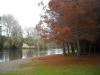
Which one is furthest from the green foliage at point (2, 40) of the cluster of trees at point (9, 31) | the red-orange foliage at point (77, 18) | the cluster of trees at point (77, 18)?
the red-orange foliage at point (77, 18)

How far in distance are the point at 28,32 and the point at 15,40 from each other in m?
20.4

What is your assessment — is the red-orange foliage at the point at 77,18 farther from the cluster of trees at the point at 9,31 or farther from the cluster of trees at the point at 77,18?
the cluster of trees at the point at 9,31

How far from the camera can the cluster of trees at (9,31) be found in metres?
89.4

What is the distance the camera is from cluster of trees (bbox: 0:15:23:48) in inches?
3519

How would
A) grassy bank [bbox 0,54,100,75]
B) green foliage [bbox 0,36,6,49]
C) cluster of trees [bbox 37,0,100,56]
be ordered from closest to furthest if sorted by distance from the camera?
grassy bank [bbox 0,54,100,75], cluster of trees [bbox 37,0,100,56], green foliage [bbox 0,36,6,49]

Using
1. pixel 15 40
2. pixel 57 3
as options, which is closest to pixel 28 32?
pixel 15 40

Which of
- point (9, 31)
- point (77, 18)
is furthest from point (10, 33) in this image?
point (77, 18)

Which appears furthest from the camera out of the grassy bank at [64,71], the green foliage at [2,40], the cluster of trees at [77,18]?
the green foliage at [2,40]

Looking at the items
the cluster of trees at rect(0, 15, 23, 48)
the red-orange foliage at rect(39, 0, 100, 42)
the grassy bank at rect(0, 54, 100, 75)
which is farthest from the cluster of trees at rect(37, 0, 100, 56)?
the cluster of trees at rect(0, 15, 23, 48)

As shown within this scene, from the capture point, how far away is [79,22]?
A: 101 feet

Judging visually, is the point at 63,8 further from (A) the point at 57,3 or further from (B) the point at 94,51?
(B) the point at 94,51

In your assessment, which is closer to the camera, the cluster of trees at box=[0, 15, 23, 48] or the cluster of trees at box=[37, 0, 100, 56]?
the cluster of trees at box=[37, 0, 100, 56]

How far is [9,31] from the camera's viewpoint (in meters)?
91.2

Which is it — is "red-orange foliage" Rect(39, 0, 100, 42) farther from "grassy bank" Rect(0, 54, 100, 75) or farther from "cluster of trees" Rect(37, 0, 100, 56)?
"grassy bank" Rect(0, 54, 100, 75)
